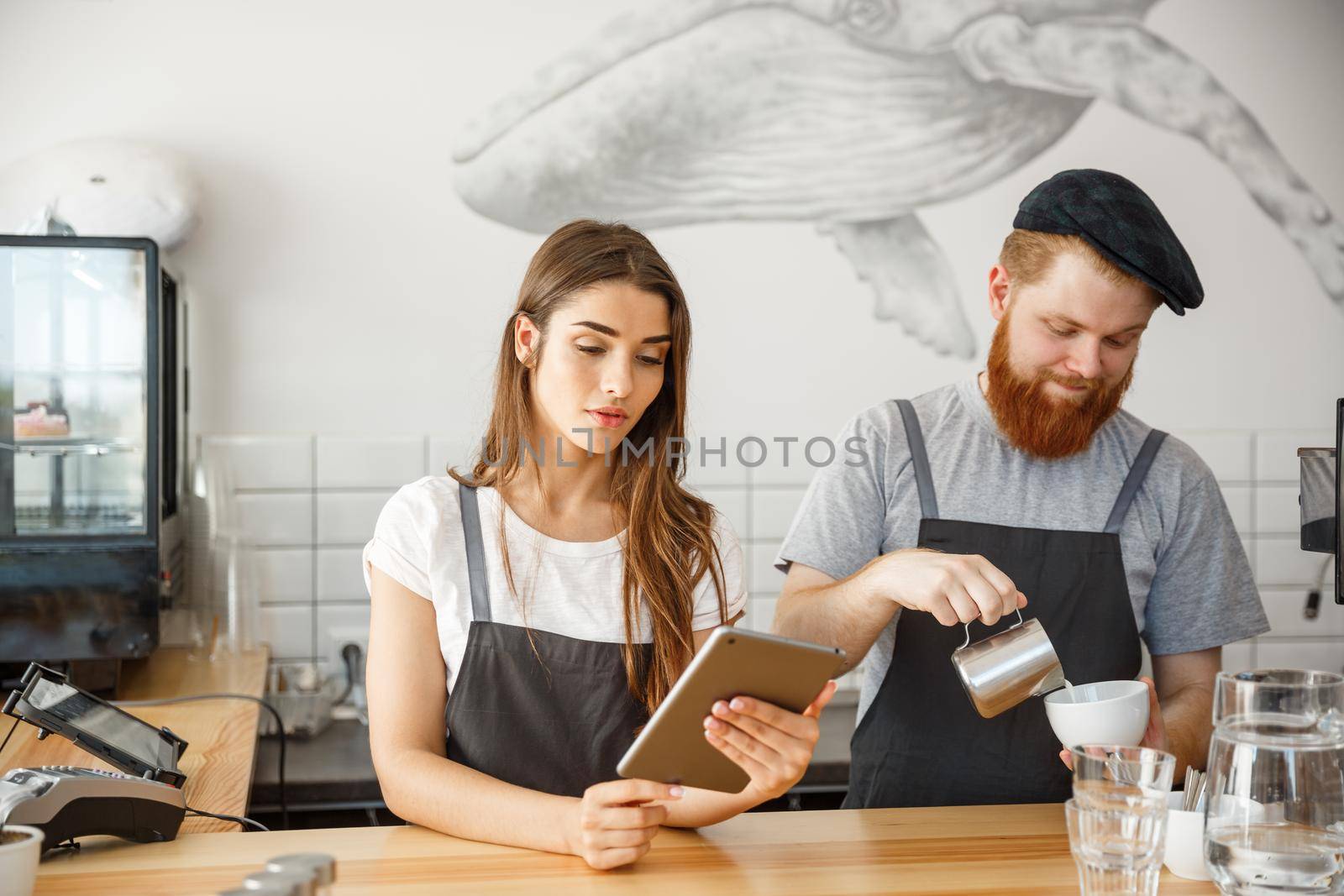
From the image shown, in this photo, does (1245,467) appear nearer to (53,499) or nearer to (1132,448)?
(1132,448)

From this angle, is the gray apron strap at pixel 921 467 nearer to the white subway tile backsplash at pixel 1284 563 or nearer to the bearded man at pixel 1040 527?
the bearded man at pixel 1040 527

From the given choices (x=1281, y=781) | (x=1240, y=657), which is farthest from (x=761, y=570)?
(x=1281, y=781)

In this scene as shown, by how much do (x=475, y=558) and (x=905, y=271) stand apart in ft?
6.01

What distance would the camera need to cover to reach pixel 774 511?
2934 millimetres

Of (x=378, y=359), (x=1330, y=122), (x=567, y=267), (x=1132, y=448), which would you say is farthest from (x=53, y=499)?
(x=1330, y=122)

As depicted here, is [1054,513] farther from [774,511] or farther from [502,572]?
[774,511]

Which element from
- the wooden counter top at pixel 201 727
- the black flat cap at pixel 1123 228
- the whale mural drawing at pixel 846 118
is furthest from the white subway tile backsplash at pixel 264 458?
the black flat cap at pixel 1123 228

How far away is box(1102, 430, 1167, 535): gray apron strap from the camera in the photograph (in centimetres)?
168

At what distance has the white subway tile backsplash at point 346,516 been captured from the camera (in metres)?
2.78

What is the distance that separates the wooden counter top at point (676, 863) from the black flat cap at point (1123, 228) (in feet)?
2.28

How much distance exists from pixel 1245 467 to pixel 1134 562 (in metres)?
1.64

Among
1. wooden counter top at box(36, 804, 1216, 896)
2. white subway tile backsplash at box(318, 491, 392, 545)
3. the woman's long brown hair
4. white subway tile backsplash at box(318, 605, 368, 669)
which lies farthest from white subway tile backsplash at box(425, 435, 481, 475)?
wooden counter top at box(36, 804, 1216, 896)

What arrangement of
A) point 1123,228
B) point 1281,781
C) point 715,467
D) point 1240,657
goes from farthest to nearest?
1. point 1240,657
2. point 715,467
3. point 1123,228
4. point 1281,781

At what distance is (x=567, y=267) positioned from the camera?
4.88ft
